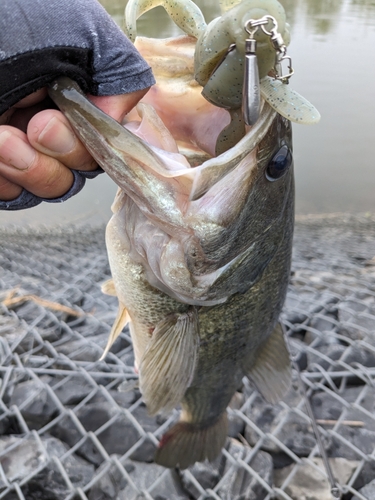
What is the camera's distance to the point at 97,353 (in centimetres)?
256

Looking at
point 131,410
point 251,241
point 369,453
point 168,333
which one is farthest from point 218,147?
point 369,453

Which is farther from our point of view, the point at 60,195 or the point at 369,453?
the point at 369,453

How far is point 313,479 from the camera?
79.3 inches

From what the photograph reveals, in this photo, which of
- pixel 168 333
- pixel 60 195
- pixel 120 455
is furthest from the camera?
pixel 120 455

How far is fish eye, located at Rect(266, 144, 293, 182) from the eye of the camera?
3.83 feet

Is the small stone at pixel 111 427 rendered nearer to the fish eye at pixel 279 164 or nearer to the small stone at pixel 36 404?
the small stone at pixel 36 404

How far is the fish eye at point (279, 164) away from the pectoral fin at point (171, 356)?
57 centimetres

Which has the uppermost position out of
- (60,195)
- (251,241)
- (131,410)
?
(60,195)

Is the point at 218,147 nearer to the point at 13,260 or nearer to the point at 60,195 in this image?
the point at 60,195

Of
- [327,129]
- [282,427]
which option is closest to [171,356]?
[282,427]

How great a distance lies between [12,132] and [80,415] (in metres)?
1.68

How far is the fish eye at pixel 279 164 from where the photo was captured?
117 centimetres

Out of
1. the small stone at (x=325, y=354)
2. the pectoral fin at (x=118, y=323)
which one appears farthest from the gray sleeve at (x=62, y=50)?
the small stone at (x=325, y=354)

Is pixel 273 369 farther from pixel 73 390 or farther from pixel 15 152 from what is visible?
pixel 15 152
